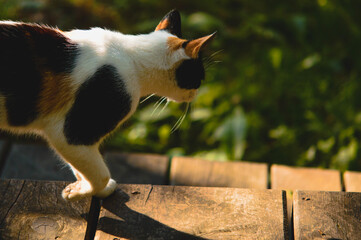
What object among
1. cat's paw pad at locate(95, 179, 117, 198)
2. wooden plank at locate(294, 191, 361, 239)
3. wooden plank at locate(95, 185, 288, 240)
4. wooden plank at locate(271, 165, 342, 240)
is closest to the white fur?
cat's paw pad at locate(95, 179, 117, 198)

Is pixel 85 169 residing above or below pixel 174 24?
below

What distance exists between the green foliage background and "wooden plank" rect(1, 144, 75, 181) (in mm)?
677

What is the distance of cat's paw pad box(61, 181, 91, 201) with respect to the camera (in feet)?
5.07

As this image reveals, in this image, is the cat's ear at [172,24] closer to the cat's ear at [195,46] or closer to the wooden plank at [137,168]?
the cat's ear at [195,46]

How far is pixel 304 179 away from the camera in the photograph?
230cm

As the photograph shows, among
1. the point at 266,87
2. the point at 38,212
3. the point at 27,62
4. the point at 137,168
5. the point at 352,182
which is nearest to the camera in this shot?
the point at 27,62

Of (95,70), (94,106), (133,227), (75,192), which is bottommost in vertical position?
(133,227)

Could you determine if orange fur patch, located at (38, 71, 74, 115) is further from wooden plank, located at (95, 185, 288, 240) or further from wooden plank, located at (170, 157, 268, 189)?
wooden plank, located at (170, 157, 268, 189)

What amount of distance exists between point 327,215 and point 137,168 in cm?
113

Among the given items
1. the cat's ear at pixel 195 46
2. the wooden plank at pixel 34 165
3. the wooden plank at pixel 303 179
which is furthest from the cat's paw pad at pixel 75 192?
the wooden plank at pixel 303 179

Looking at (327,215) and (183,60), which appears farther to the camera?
(183,60)

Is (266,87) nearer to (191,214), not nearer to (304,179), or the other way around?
(304,179)

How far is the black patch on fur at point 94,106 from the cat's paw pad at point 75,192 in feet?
0.64

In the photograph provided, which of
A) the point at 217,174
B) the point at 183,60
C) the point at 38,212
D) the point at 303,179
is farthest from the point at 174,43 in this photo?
the point at 303,179
